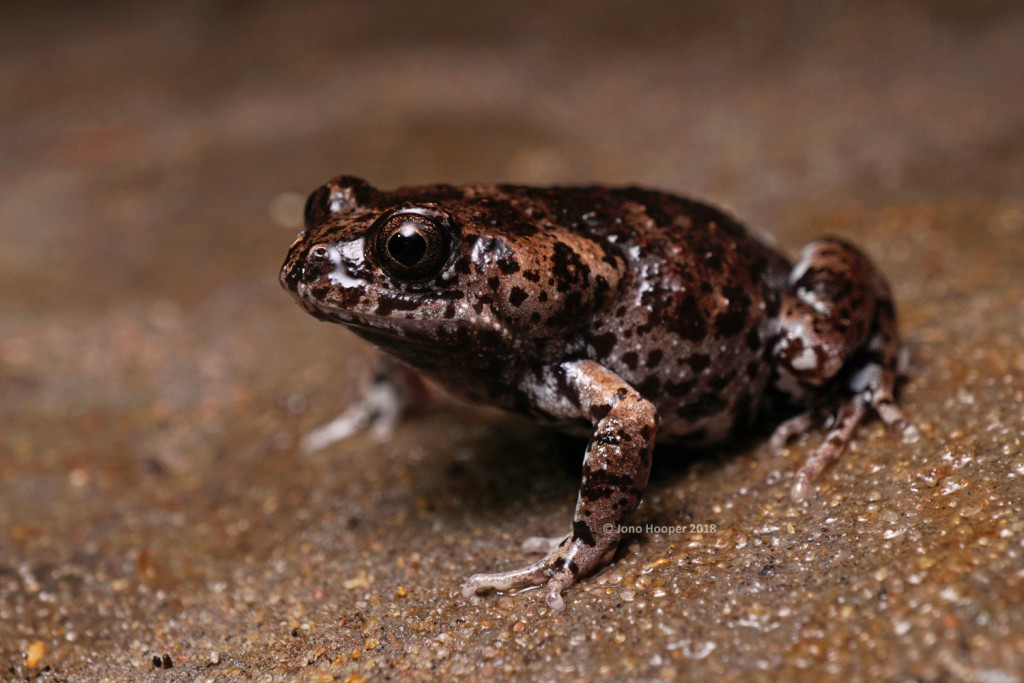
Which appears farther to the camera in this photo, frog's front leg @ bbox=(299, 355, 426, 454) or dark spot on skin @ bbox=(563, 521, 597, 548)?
frog's front leg @ bbox=(299, 355, 426, 454)

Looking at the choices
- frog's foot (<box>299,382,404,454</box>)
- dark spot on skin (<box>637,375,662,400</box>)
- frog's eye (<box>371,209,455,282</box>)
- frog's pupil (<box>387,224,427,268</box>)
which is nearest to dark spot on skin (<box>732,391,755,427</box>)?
dark spot on skin (<box>637,375,662,400</box>)

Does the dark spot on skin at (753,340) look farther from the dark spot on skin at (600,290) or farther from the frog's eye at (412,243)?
the frog's eye at (412,243)

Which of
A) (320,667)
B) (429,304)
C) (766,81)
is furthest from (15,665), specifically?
(766,81)

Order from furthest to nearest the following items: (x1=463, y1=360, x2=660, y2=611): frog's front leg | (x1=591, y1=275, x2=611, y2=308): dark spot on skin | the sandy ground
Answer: (x1=591, y1=275, x2=611, y2=308): dark spot on skin
(x1=463, y1=360, x2=660, y2=611): frog's front leg
the sandy ground

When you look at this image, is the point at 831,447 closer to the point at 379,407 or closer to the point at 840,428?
the point at 840,428

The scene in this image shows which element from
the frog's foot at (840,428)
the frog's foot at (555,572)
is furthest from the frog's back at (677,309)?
the frog's foot at (555,572)

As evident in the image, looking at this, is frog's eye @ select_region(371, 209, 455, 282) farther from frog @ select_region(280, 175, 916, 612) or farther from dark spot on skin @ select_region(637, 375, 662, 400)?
dark spot on skin @ select_region(637, 375, 662, 400)

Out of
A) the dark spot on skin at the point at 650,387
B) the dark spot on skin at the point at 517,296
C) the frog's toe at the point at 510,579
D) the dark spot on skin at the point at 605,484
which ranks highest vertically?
the dark spot on skin at the point at 517,296
